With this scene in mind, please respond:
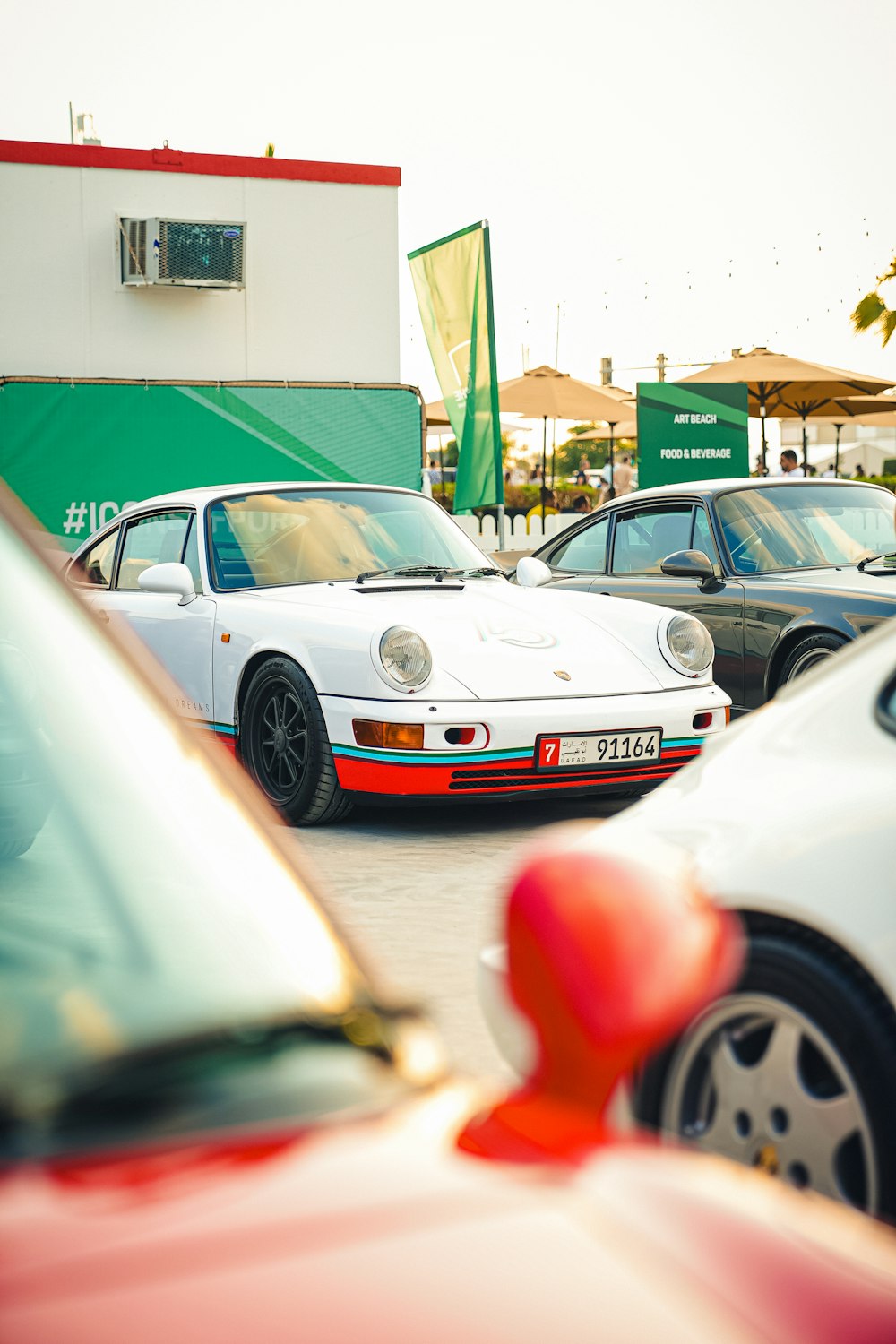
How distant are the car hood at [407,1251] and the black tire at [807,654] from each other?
6.29m

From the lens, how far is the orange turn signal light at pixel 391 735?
5.55 m

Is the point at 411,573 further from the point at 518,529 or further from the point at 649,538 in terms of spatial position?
the point at 518,529

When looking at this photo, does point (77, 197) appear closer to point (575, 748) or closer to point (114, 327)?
point (114, 327)

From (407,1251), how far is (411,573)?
5848 mm

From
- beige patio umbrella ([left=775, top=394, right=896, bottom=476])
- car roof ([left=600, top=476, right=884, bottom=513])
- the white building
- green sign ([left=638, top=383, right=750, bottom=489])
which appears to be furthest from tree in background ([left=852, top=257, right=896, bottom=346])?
the white building

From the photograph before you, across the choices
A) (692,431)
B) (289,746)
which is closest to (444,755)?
(289,746)

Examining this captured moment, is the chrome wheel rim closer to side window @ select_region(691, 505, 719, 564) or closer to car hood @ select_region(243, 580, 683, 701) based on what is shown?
car hood @ select_region(243, 580, 683, 701)

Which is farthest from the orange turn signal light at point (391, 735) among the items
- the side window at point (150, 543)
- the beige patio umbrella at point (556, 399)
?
the beige patio umbrella at point (556, 399)

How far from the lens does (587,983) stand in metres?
1.07

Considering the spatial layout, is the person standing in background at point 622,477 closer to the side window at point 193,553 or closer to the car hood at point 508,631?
the side window at point 193,553

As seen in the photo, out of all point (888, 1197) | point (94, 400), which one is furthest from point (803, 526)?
point (94, 400)

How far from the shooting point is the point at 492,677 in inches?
225

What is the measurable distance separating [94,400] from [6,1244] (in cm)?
1438

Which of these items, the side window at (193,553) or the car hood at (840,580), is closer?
the side window at (193,553)
